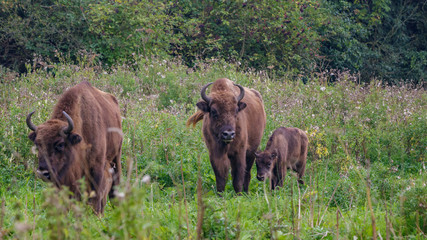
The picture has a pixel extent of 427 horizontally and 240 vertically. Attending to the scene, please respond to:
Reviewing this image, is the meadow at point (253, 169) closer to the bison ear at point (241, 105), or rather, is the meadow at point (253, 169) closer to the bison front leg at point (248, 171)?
the bison front leg at point (248, 171)

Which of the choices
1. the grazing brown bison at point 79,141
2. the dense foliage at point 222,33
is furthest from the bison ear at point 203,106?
the dense foliage at point 222,33

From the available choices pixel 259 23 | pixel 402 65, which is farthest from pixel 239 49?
pixel 402 65

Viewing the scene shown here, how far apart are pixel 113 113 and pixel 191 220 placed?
2.60m

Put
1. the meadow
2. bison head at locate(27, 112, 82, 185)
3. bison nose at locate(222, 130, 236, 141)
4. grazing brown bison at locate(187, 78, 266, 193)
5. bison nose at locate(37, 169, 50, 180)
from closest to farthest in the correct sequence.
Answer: the meadow < bison nose at locate(37, 169, 50, 180) < bison head at locate(27, 112, 82, 185) < bison nose at locate(222, 130, 236, 141) < grazing brown bison at locate(187, 78, 266, 193)

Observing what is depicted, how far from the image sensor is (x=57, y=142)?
17.7 ft

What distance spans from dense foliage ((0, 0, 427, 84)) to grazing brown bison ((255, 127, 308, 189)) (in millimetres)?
7062

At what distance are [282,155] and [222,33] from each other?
1411 cm

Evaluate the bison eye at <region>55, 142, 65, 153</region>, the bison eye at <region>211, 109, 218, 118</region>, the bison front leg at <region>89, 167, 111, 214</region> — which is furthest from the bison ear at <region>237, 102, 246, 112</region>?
the bison eye at <region>55, 142, 65, 153</region>

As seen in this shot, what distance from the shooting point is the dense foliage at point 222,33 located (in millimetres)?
19094

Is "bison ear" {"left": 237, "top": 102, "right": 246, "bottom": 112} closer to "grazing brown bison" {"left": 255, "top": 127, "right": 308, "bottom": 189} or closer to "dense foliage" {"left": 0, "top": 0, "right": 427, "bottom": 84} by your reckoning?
"grazing brown bison" {"left": 255, "top": 127, "right": 308, "bottom": 189}

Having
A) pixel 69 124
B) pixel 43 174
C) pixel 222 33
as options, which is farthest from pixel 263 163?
pixel 222 33

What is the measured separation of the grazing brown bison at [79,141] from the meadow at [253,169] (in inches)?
14.0

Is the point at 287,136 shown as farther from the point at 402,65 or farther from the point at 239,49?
the point at 402,65

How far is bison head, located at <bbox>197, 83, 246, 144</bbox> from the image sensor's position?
7.13 metres
